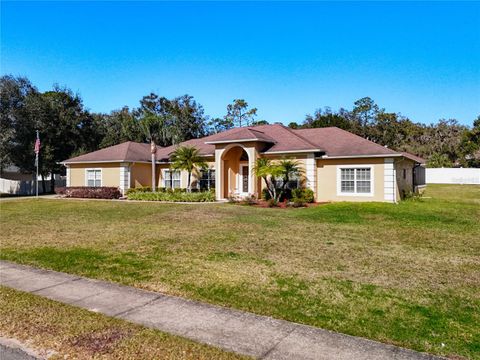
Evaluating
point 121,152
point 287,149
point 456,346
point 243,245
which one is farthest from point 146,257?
point 121,152

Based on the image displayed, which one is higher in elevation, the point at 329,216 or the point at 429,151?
the point at 429,151

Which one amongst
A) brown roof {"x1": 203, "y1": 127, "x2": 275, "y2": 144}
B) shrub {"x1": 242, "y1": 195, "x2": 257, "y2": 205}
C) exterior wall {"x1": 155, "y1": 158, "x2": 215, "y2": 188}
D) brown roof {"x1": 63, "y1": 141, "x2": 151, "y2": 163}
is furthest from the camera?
brown roof {"x1": 63, "y1": 141, "x2": 151, "y2": 163}

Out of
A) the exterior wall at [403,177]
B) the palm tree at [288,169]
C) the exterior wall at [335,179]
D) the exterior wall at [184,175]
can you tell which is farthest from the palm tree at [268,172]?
the exterior wall at [403,177]

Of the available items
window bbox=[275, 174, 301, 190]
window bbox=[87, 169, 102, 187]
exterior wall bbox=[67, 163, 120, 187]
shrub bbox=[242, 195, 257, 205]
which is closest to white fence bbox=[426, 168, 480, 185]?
window bbox=[275, 174, 301, 190]

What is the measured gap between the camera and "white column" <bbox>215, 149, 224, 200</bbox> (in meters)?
25.4

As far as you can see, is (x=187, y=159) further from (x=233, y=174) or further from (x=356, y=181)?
(x=356, y=181)

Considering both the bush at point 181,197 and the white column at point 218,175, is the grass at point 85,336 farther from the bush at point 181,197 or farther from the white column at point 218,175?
the white column at point 218,175

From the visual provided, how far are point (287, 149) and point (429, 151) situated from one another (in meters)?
52.2

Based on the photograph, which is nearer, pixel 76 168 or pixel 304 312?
pixel 304 312

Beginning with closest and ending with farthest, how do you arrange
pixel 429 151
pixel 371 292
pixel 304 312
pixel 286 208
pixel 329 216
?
pixel 304 312
pixel 371 292
pixel 329 216
pixel 286 208
pixel 429 151

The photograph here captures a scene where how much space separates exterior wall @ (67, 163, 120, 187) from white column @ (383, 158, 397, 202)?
782 inches

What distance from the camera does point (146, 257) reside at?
8914mm

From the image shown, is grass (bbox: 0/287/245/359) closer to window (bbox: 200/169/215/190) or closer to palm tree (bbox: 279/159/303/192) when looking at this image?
palm tree (bbox: 279/159/303/192)

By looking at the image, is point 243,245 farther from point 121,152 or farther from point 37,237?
point 121,152
